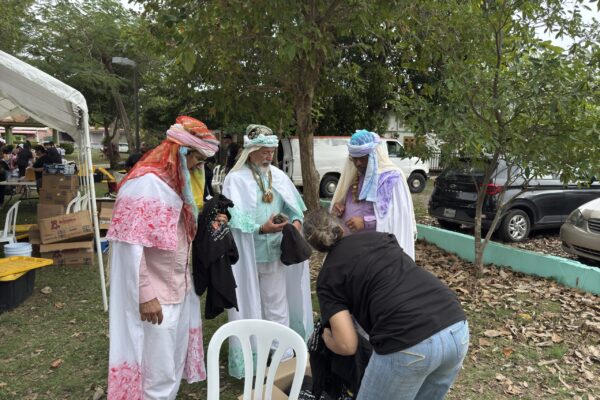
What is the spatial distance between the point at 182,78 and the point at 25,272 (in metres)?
3.63

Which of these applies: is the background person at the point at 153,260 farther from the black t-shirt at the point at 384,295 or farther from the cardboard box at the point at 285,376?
the black t-shirt at the point at 384,295

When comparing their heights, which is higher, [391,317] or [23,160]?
[23,160]

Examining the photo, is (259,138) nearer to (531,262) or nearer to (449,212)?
(531,262)

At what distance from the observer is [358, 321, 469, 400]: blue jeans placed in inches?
68.3

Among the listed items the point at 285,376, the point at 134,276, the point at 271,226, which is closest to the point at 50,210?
the point at 271,226

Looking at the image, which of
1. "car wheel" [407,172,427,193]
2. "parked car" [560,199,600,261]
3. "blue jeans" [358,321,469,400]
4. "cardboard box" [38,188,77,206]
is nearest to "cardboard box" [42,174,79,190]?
"cardboard box" [38,188,77,206]

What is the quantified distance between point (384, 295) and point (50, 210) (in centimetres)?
743

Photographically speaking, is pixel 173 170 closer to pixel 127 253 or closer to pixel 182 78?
pixel 127 253

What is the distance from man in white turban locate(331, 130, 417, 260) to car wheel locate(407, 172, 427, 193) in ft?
40.3

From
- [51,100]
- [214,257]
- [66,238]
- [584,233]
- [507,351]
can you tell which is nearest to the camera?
[214,257]

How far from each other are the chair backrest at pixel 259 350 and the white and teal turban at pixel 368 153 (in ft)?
4.32

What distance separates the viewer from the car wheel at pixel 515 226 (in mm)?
7141

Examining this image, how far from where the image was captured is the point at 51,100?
542cm

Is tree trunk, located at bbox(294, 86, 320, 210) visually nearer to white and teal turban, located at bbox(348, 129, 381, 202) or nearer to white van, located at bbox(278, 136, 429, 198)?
white and teal turban, located at bbox(348, 129, 381, 202)
